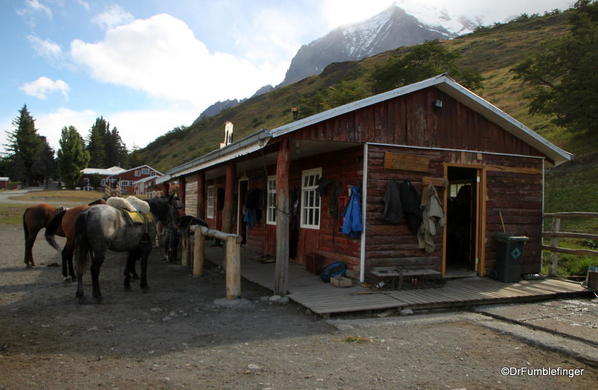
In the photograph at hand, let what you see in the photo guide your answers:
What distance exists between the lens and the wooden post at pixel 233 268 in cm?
703

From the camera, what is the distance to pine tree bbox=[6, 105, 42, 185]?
7181 cm

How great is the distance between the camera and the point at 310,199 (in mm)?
10133

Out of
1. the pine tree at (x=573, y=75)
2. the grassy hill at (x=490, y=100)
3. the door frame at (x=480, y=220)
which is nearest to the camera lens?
the door frame at (x=480, y=220)

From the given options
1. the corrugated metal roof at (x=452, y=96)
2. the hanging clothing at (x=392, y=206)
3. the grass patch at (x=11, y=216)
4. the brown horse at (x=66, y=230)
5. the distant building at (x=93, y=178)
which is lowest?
the grass patch at (x=11, y=216)

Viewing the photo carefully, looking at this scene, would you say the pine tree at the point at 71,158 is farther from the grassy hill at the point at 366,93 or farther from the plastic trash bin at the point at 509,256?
the plastic trash bin at the point at 509,256

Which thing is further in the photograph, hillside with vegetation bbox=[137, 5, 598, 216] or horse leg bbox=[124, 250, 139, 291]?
hillside with vegetation bbox=[137, 5, 598, 216]

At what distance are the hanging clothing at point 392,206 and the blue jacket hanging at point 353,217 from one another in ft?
1.70

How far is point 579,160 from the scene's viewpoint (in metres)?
20.3

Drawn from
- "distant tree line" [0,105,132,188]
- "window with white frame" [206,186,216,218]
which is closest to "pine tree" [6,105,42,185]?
"distant tree line" [0,105,132,188]

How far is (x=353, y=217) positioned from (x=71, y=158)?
68.5 m

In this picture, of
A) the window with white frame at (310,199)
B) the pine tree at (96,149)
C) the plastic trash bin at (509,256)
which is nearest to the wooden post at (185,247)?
the window with white frame at (310,199)

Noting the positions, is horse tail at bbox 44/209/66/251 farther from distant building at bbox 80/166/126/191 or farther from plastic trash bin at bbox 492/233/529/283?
distant building at bbox 80/166/126/191

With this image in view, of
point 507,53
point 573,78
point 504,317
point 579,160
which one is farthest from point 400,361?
point 507,53

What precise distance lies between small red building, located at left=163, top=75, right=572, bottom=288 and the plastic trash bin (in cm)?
28
